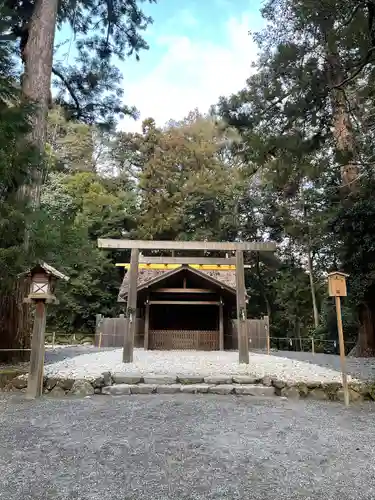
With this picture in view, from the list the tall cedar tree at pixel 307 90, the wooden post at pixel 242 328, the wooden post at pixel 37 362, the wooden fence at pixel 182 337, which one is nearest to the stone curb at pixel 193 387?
the wooden post at pixel 37 362

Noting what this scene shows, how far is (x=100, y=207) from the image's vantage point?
A: 75.8 ft

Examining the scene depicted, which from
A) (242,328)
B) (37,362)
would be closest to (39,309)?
(37,362)

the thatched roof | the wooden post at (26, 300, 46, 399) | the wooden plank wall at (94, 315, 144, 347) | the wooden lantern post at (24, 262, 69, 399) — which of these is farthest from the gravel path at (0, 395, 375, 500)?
the wooden plank wall at (94, 315, 144, 347)

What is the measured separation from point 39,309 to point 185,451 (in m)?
3.29

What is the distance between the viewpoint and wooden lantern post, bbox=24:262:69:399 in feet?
16.3

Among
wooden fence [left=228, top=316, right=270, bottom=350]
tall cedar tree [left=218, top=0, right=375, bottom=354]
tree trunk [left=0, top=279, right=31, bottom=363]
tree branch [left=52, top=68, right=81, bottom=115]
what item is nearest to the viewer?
tall cedar tree [left=218, top=0, right=375, bottom=354]

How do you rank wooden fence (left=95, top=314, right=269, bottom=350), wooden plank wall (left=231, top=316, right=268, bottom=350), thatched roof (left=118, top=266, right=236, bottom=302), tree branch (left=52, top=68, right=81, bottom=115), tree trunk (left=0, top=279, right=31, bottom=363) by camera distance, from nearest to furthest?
tree trunk (left=0, top=279, right=31, bottom=363) < tree branch (left=52, top=68, right=81, bottom=115) < thatched roof (left=118, top=266, right=236, bottom=302) < wooden fence (left=95, top=314, right=269, bottom=350) < wooden plank wall (left=231, top=316, right=268, bottom=350)

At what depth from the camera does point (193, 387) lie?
5434 mm

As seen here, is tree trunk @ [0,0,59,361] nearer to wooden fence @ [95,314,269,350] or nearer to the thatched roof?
the thatched roof

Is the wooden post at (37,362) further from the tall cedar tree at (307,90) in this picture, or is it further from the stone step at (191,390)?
the tall cedar tree at (307,90)

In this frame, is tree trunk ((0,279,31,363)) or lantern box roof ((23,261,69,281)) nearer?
lantern box roof ((23,261,69,281))

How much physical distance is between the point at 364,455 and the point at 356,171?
10.2 m

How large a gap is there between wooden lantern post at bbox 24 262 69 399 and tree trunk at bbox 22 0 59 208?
96.5 inches

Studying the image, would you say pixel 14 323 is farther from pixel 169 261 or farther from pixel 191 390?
pixel 169 261
